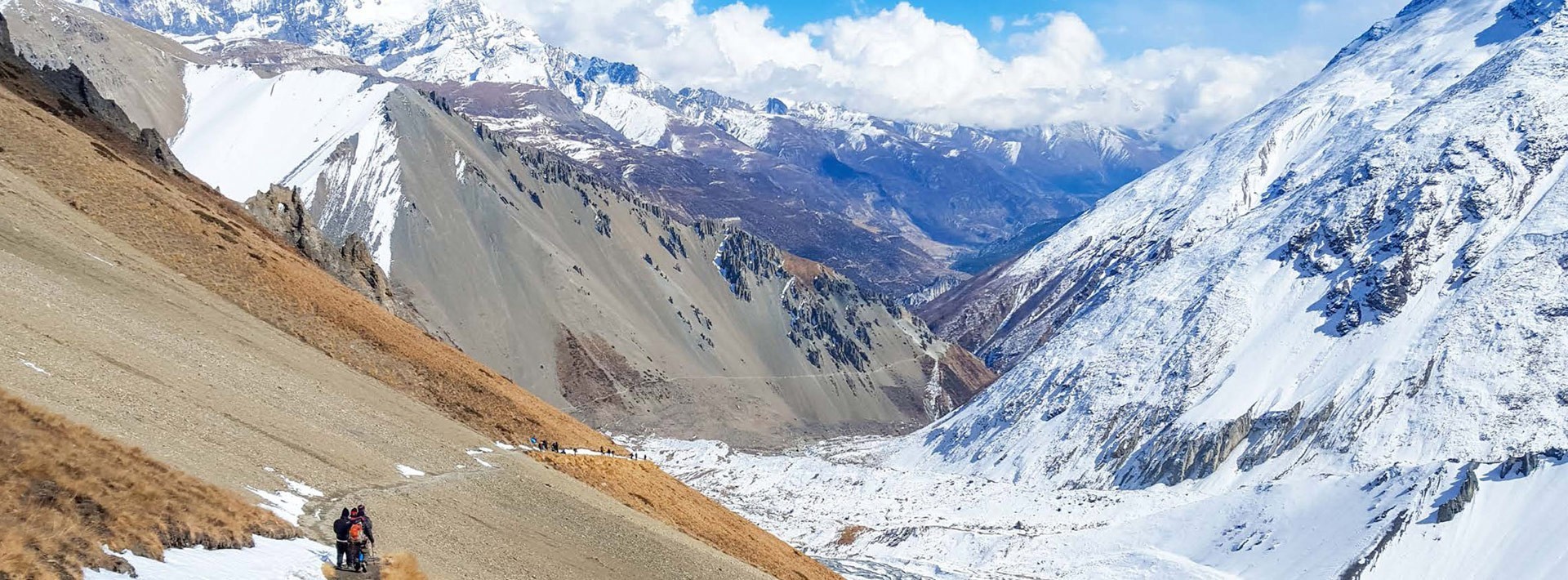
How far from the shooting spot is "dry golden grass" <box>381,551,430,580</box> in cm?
2697

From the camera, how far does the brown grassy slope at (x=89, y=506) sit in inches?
764

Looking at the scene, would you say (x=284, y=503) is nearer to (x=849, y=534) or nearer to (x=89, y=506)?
(x=89, y=506)

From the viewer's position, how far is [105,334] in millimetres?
38188

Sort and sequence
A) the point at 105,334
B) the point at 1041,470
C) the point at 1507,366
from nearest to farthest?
the point at 105,334 → the point at 1507,366 → the point at 1041,470

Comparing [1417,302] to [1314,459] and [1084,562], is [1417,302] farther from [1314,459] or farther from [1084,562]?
[1084,562]

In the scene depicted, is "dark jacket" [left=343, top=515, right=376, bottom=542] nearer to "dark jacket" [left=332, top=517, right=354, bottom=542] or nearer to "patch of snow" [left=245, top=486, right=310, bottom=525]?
"dark jacket" [left=332, top=517, right=354, bottom=542]

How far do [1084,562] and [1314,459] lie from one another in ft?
150

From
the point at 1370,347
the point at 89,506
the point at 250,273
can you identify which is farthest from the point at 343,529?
the point at 1370,347

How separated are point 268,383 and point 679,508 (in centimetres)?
2560

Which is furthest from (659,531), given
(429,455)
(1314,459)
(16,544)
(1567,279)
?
(1567,279)

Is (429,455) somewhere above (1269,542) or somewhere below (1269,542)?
above

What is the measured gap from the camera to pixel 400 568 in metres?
27.8

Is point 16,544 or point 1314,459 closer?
point 16,544

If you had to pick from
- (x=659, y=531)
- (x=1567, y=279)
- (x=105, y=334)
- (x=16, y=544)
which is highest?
(x=105, y=334)
